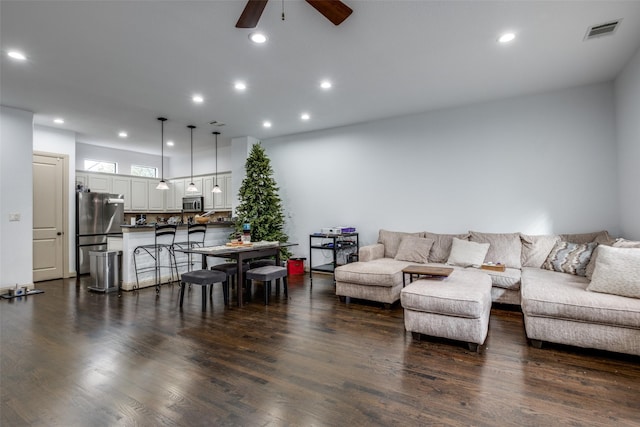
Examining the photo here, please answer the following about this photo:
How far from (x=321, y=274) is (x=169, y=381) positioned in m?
4.18

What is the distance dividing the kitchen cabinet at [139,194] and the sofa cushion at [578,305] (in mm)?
8253

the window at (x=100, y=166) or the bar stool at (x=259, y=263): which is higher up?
the window at (x=100, y=166)

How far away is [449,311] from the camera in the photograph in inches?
110

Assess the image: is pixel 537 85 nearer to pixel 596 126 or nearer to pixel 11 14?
pixel 596 126

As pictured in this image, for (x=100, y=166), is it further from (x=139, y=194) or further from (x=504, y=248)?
(x=504, y=248)

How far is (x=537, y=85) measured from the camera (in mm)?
4211

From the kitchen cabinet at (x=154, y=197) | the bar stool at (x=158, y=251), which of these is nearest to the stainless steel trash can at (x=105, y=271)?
the bar stool at (x=158, y=251)

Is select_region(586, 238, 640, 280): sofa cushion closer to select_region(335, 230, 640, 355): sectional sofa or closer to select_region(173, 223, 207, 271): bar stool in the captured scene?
select_region(335, 230, 640, 355): sectional sofa

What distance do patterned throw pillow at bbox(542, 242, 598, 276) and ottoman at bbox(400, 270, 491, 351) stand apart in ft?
4.29

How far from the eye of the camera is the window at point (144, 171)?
827 cm

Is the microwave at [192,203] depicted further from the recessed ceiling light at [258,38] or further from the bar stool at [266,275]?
the recessed ceiling light at [258,38]

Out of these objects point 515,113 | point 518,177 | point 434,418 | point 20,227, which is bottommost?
point 434,418

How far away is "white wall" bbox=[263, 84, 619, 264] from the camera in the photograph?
4219mm

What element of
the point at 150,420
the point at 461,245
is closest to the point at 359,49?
the point at 461,245
